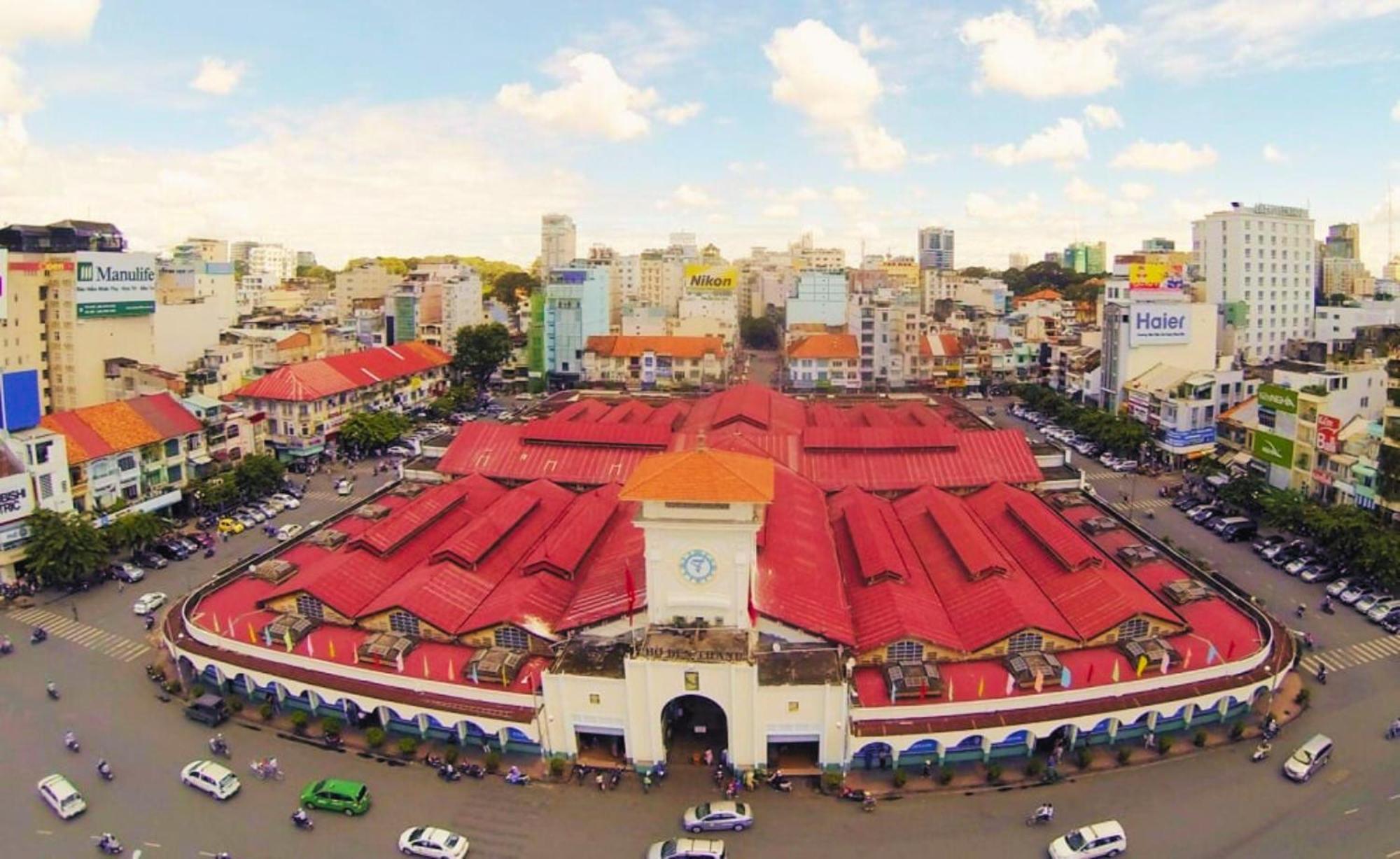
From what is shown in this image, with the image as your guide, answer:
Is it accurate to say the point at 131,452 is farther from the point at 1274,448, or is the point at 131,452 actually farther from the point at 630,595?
the point at 1274,448

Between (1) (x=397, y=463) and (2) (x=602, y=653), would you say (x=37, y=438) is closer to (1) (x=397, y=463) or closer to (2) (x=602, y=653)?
(1) (x=397, y=463)

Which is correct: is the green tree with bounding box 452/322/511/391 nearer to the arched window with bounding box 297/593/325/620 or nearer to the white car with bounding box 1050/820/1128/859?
the arched window with bounding box 297/593/325/620

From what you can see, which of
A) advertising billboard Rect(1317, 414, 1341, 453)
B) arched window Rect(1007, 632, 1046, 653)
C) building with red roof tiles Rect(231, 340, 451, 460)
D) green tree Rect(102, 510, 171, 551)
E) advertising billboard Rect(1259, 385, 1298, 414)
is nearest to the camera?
arched window Rect(1007, 632, 1046, 653)

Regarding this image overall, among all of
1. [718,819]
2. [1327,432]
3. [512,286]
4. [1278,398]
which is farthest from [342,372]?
[512,286]

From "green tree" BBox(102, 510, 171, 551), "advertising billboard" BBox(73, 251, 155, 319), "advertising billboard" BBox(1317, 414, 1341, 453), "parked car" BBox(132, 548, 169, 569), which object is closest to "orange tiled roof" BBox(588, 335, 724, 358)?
"advertising billboard" BBox(73, 251, 155, 319)

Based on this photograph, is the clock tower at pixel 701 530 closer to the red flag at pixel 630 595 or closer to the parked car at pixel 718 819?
the red flag at pixel 630 595

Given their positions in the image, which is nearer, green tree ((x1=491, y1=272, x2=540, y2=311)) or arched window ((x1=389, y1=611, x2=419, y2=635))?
arched window ((x1=389, y1=611, x2=419, y2=635))
